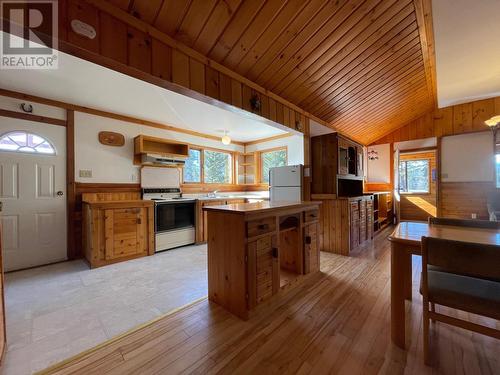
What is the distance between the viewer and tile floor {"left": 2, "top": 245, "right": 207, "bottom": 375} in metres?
1.51

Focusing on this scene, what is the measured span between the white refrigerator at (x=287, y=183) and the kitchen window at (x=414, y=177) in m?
5.56

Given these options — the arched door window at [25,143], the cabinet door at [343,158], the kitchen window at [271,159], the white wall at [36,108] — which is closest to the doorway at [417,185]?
the cabinet door at [343,158]

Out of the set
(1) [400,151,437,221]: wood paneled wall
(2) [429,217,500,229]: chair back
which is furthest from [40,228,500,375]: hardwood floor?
(1) [400,151,437,221]: wood paneled wall

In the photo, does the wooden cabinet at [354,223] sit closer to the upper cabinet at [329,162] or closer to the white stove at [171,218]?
the upper cabinet at [329,162]

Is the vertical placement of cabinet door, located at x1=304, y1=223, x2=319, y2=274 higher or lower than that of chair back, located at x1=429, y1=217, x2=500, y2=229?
lower

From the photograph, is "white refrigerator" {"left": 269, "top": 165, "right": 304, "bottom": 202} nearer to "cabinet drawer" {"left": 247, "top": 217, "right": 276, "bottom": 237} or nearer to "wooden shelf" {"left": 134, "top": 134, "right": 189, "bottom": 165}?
"cabinet drawer" {"left": 247, "top": 217, "right": 276, "bottom": 237}

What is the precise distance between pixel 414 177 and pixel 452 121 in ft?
8.34

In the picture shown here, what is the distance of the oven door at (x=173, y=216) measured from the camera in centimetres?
369

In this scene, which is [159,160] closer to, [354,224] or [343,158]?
[343,158]

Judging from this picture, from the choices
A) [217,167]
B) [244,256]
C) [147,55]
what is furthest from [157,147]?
[244,256]

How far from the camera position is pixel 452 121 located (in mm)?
5137

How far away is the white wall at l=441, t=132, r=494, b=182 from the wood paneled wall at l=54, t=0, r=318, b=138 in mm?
5615

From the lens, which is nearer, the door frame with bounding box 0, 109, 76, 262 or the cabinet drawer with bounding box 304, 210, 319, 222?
the cabinet drawer with bounding box 304, 210, 319, 222

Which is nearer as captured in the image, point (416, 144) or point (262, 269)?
point (262, 269)
